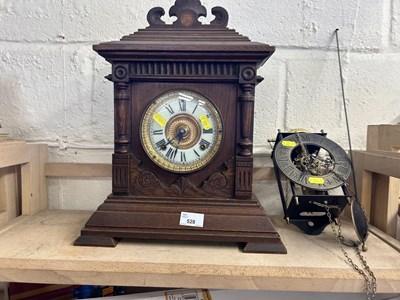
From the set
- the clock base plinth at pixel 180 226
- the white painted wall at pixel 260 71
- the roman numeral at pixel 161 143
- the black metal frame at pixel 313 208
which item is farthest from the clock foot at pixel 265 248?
the white painted wall at pixel 260 71

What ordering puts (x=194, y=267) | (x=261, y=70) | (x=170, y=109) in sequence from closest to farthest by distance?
1. (x=194, y=267)
2. (x=170, y=109)
3. (x=261, y=70)

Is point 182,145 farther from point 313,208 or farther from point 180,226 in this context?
point 313,208

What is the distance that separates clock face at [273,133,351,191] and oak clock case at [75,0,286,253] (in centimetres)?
10

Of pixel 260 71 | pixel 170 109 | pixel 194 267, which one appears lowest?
pixel 194 267

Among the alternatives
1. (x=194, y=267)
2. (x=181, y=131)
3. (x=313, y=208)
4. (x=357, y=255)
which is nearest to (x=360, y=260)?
(x=357, y=255)

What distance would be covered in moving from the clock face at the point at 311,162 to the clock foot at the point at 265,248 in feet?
0.47

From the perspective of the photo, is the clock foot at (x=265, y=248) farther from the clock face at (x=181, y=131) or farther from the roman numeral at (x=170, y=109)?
the roman numeral at (x=170, y=109)

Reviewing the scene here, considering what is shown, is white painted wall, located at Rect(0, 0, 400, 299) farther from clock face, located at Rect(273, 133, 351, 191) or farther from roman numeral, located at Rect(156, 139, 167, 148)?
roman numeral, located at Rect(156, 139, 167, 148)

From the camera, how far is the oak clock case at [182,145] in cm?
64

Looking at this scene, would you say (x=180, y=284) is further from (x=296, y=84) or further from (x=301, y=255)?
(x=296, y=84)

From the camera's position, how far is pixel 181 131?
2.19 ft

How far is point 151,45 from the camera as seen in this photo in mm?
627

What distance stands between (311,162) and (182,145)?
0.29 m

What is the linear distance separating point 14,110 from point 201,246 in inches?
27.8
